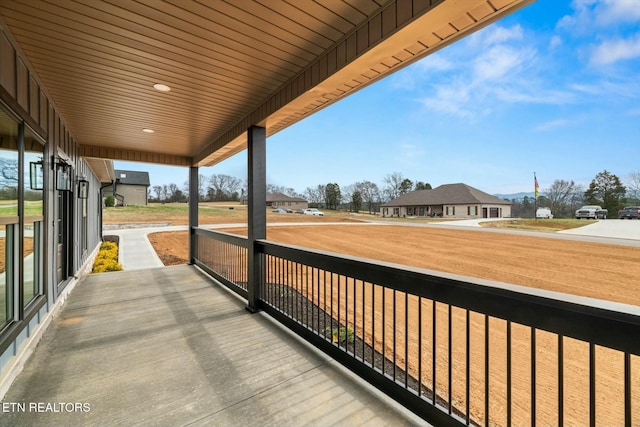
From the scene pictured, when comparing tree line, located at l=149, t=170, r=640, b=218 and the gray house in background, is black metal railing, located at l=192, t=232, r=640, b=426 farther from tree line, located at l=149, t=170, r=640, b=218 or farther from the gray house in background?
the gray house in background

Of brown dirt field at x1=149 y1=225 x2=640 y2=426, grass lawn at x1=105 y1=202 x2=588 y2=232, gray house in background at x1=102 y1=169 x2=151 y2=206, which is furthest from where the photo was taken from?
gray house in background at x1=102 y1=169 x2=151 y2=206

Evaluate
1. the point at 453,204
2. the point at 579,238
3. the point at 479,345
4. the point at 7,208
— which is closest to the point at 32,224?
the point at 7,208

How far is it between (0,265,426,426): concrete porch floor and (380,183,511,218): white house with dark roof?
26.7 meters

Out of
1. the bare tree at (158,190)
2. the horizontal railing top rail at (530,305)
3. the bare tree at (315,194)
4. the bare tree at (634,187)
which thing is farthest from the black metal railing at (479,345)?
the bare tree at (158,190)

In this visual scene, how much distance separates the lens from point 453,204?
92.3 feet

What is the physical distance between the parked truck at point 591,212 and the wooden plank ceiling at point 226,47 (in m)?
13.2

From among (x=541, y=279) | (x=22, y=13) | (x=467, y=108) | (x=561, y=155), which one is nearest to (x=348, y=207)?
(x=467, y=108)

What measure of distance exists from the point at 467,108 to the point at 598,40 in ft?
36.7

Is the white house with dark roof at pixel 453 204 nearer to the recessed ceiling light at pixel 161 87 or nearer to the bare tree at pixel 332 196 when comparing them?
the bare tree at pixel 332 196

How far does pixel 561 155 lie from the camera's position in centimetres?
1413

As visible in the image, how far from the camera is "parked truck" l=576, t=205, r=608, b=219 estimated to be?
1098cm

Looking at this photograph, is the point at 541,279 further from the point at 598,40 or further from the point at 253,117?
the point at 253,117

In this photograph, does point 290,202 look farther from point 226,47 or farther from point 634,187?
point 226,47

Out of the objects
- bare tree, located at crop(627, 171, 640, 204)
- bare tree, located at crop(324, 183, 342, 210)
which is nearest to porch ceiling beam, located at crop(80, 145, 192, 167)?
bare tree, located at crop(627, 171, 640, 204)
